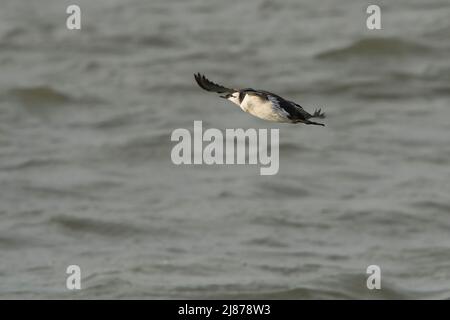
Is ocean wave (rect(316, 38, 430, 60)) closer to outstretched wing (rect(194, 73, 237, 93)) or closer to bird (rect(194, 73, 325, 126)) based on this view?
outstretched wing (rect(194, 73, 237, 93))

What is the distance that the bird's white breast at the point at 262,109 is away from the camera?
5973 millimetres

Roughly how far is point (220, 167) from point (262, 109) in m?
9.46

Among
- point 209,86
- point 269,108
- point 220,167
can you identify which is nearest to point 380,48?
point 220,167

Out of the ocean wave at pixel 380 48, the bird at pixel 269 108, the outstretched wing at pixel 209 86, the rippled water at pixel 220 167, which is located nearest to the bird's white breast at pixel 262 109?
the bird at pixel 269 108

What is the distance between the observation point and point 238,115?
16219 millimetres

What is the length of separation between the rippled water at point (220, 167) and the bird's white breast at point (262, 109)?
5791 millimetres

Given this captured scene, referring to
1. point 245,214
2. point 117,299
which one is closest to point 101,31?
point 245,214

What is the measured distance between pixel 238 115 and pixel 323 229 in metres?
2.84

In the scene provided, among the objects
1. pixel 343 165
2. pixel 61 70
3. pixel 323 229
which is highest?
pixel 61 70

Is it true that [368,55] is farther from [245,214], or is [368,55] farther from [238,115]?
[245,214]

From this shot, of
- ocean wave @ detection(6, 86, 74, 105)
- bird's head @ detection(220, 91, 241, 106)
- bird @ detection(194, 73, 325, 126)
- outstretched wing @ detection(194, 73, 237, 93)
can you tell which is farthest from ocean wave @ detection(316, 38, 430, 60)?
bird @ detection(194, 73, 325, 126)

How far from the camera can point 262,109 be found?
6.01 meters
